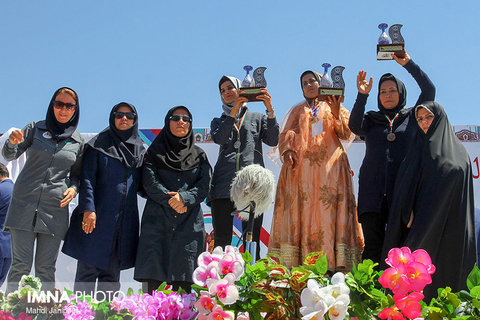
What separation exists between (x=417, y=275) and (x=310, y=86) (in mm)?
2883

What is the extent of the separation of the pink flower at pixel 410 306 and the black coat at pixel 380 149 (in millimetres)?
2204

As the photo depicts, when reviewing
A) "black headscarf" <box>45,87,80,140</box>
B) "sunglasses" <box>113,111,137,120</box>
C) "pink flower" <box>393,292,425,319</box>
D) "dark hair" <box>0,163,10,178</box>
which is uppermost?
"sunglasses" <box>113,111,137,120</box>

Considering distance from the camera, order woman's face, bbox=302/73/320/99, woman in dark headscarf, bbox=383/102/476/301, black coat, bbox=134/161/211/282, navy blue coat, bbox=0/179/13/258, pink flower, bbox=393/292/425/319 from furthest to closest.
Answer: navy blue coat, bbox=0/179/13/258 → woman's face, bbox=302/73/320/99 → black coat, bbox=134/161/211/282 → woman in dark headscarf, bbox=383/102/476/301 → pink flower, bbox=393/292/425/319

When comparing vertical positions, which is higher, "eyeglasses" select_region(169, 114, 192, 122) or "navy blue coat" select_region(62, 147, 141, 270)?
"eyeglasses" select_region(169, 114, 192, 122)

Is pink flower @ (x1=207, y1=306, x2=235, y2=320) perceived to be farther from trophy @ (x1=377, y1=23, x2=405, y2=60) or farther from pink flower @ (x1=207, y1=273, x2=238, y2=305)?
trophy @ (x1=377, y1=23, x2=405, y2=60)

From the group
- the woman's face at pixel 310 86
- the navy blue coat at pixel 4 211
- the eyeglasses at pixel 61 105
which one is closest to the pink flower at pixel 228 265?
the eyeglasses at pixel 61 105

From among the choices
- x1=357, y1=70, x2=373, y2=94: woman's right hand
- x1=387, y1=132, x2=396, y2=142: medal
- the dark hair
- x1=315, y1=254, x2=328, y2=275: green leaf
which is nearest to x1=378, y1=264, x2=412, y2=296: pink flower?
x1=315, y1=254, x2=328, y2=275: green leaf

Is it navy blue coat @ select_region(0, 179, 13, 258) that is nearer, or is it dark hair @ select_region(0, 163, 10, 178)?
navy blue coat @ select_region(0, 179, 13, 258)

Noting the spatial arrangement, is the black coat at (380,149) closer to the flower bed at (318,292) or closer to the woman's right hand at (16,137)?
the flower bed at (318,292)

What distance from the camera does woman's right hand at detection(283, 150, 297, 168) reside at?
13.3ft

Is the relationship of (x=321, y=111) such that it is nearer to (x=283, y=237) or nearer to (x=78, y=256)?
(x=283, y=237)

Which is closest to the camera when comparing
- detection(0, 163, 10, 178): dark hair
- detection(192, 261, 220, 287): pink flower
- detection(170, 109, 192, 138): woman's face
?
detection(192, 261, 220, 287): pink flower

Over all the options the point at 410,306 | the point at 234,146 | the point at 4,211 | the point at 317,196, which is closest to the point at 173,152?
the point at 234,146

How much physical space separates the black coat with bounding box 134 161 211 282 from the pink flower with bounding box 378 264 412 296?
7.15 ft
